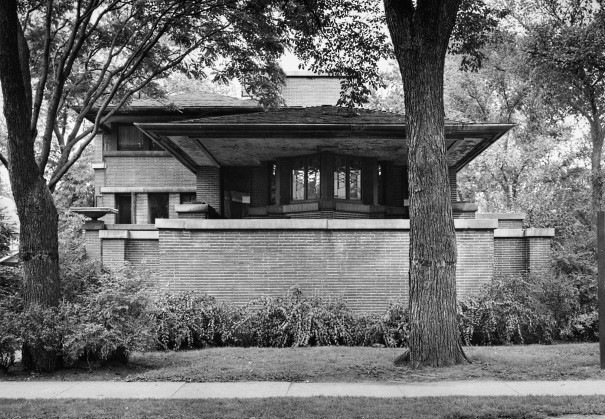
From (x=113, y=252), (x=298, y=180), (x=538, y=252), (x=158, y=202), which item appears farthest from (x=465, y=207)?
(x=158, y=202)

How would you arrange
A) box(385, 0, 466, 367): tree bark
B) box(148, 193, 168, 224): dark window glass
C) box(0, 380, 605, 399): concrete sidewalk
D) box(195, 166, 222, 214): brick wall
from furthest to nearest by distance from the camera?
box(148, 193, 168, 224): dark window glass < box(195, 166, 222, 214): brick wall < box(385, 0, 466, 367): tree bark < box(0, 380, 605, 399): concrete sidewalk

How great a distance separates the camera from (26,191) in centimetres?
1091

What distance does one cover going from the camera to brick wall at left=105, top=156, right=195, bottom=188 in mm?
25641

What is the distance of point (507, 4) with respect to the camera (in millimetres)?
27625

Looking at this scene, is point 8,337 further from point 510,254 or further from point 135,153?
point 135,153

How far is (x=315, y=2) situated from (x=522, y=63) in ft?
49.8

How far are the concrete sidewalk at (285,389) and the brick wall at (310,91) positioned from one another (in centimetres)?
2057

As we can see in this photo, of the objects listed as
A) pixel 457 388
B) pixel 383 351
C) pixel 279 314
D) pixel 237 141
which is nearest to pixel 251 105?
pixel 237 141

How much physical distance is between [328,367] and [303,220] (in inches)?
234

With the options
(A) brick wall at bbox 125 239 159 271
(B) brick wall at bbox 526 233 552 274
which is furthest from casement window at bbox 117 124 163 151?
(B) brick wall at bbox 526 233 552 274

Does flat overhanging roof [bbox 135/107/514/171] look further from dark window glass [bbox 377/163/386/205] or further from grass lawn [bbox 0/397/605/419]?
grass lawn [bbox 0/397/605/419]

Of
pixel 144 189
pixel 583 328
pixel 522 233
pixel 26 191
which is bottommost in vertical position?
pixel 583 328

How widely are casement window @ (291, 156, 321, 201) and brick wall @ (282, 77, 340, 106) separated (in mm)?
8798

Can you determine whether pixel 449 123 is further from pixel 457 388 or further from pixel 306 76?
pixel 306 76
